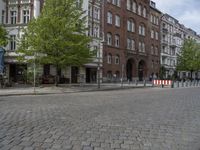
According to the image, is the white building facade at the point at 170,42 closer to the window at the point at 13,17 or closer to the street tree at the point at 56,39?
the window at the point at 13,17

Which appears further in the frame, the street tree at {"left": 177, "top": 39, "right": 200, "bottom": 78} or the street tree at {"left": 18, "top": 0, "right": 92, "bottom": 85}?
the street tree at {"left": 177, "top": 39, "right": 200, "bottom": 78}

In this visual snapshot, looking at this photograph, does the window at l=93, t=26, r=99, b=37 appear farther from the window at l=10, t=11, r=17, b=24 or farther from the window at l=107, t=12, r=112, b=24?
the window at l=10, t=11, r=17, b=24

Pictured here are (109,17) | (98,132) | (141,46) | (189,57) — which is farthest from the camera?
(189,57)

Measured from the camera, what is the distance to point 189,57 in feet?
237

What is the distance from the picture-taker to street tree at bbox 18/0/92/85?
88.3 ft

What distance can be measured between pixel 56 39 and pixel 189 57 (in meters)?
52.2

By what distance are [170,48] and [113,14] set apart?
30.3 metres

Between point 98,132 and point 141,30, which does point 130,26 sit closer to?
point 141,30

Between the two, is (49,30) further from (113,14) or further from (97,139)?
(113,14)

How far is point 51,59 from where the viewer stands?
27.2 metres

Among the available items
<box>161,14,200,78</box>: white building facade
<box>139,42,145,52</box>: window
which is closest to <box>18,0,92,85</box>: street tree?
<box>139,42,145,52</box>: window

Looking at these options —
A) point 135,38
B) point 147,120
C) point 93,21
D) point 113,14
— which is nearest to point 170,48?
point 135,38

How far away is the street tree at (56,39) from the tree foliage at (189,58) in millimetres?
48510

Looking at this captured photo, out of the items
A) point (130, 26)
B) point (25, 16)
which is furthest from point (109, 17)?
point (25, 16)
